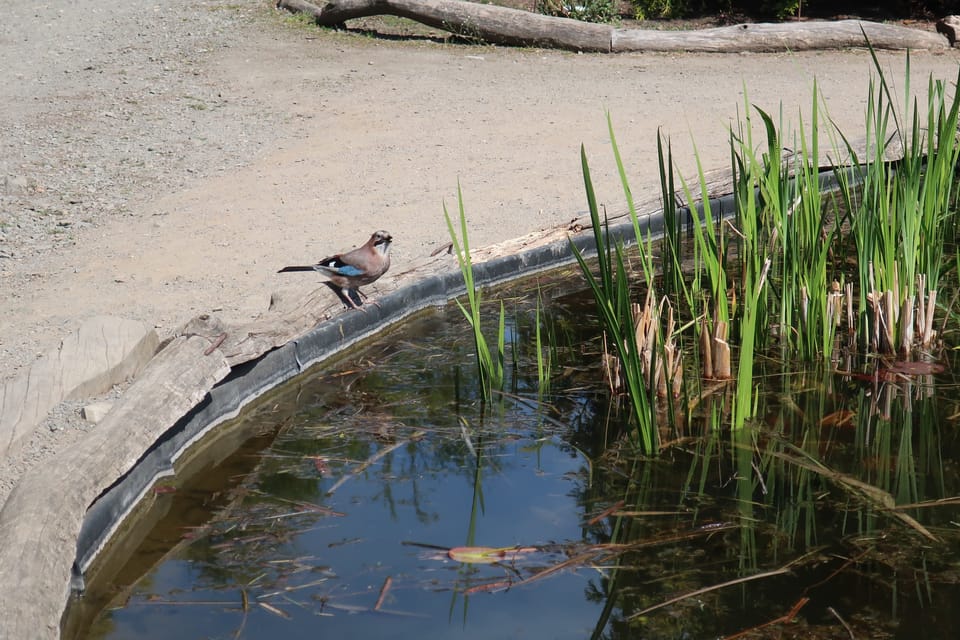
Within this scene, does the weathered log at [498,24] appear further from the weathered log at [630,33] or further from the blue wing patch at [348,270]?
the blue wing patch at [348,270]

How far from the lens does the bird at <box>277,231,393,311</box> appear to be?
4.36m

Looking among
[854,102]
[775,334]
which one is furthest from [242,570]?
[854,102]

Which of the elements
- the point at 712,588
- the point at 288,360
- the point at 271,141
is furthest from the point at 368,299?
the point at 271,141

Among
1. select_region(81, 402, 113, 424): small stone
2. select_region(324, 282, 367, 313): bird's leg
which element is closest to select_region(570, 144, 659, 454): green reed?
select_region(324, 282, 367, 313): bird's leg

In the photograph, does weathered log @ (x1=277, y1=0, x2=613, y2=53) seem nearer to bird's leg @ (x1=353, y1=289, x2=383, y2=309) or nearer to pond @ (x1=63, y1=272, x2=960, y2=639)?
bird's leg @ (x1=353, y1=289, x2=383, y2=309)

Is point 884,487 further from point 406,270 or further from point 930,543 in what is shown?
point 406,270

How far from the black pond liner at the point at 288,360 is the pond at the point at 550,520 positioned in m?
0.08

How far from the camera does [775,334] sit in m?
4.09

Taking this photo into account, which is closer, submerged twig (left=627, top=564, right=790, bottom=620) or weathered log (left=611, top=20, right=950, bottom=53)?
submerged twig (left=627, top=564, right=790, bottom=620)

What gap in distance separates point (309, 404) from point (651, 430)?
1401mm

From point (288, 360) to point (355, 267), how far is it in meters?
0.50

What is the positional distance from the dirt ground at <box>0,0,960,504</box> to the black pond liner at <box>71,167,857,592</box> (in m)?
0.24

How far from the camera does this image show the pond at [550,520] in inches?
103

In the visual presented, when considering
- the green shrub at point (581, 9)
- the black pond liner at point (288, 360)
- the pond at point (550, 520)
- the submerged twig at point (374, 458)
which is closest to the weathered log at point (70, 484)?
the black pond liner at point (288, 360)
